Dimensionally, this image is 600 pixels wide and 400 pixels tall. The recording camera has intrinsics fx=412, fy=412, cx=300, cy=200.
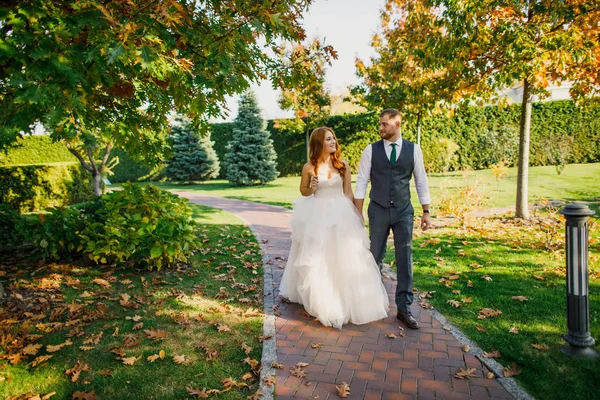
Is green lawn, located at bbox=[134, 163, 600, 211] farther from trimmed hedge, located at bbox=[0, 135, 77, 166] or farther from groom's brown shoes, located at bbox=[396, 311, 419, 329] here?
trimmed hedge, located at bbox=[0, 135, 77, 166]

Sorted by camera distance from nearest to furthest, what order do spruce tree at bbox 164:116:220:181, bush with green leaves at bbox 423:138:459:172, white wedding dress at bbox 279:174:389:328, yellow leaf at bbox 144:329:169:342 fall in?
yellow leaf at bbox 144:329:169:342 → white wedding dress at bbox 279:174:389:328 → bush with green leaves at bbox 423:138:459:172 → spruce tree at bbox 164:116:220:181

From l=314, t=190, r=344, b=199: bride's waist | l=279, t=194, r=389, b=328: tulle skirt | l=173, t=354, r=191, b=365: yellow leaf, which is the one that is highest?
l=314, t=190, r=344, b=199: bride's waist

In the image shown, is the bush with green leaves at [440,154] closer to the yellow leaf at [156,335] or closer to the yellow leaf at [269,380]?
the yellow leaf at [156,335]

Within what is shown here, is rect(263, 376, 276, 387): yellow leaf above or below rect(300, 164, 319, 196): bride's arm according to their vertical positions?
below

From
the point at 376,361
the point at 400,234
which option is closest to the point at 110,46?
the point at 400,234

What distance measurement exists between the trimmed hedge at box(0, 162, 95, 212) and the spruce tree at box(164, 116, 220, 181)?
12.5 meters

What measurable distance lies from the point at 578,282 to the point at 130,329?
4416 millimetres

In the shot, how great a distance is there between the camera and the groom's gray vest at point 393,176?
4.36m

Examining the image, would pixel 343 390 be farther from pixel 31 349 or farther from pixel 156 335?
pixel 31 349

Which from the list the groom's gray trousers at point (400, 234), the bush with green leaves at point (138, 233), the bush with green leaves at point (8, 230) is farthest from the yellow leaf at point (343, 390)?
the bush with green leaves at point (8, 230)

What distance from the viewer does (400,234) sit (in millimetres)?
4434

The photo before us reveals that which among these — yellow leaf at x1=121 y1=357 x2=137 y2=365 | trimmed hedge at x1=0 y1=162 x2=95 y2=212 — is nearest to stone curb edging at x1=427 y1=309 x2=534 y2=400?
yellow leaf at x1=121 y1=357 x2=137 y2=365

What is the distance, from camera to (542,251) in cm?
694

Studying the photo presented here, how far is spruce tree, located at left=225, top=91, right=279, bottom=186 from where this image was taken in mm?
23078
